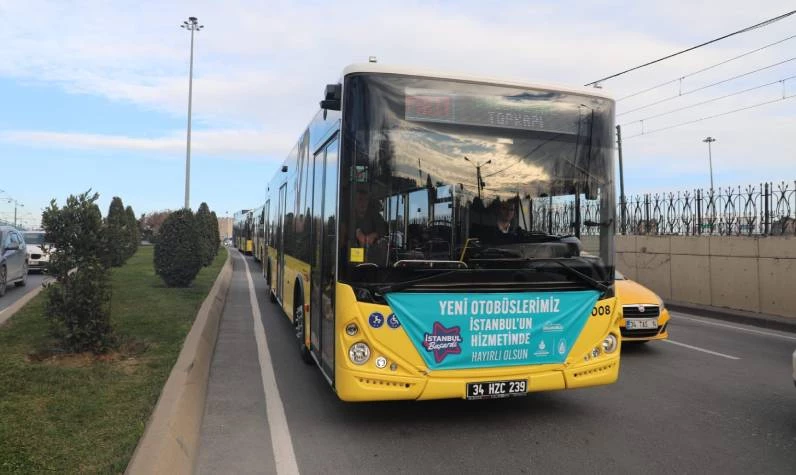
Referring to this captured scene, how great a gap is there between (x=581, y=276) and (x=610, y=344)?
2.50ft

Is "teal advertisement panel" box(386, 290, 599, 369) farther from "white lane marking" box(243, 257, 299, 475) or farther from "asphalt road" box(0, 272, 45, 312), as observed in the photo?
"asphalt road" box(0, 272, 45, 312)

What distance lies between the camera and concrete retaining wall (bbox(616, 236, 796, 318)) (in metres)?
12.7

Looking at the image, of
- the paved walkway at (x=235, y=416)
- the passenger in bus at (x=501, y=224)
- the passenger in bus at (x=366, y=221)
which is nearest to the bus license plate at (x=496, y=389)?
the passenger in bus at (x=501, y=224)

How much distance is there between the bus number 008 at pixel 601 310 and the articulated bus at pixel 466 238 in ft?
0.05

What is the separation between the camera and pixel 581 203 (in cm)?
542

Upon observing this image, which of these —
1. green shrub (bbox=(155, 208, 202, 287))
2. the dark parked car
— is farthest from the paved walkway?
the dark parked car

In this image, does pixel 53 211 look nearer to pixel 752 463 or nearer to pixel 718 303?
pixel 752 463

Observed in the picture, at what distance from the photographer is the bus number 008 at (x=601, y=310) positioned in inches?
211

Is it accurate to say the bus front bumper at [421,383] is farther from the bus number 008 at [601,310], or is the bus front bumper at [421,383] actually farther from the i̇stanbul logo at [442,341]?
the bus number 008 at [601,310]

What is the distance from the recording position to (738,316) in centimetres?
1283

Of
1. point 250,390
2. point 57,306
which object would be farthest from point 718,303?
point 57,306

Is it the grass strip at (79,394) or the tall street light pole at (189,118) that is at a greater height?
the tall street light pole at (189,118)

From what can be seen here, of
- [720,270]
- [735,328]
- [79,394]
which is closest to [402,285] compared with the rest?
[79,394]

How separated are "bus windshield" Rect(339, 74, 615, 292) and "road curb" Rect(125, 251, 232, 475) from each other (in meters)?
1.75
